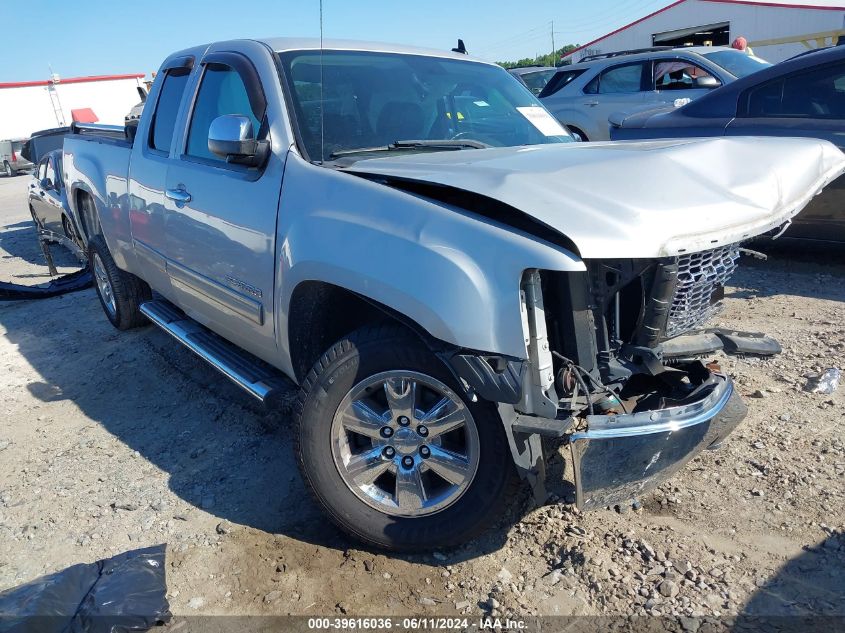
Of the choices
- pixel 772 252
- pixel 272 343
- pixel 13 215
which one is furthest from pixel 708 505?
pixel 13 215

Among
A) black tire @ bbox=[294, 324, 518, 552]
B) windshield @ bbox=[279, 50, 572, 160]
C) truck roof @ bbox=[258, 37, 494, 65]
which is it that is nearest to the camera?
black tire @ bbox=[294, 324, 518, 552]

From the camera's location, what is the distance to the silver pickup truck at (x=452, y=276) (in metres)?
2.30

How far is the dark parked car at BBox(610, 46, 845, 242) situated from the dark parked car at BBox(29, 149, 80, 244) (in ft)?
21.6

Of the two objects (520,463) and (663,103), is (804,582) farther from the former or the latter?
(663,103)

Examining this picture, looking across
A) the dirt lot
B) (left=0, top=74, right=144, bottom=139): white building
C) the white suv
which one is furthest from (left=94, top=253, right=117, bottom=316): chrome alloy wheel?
(left=0, top=74, right=144, bottom=139): white building

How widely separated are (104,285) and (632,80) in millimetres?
7958

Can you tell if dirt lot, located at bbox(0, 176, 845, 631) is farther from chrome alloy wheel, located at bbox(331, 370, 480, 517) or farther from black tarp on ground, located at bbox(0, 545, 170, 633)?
chrome alloy wheel, located at bbox(331, 370, 480, 517)

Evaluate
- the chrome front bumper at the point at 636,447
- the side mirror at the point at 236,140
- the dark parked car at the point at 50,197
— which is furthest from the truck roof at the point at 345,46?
the dark parked car at the point at 50,197

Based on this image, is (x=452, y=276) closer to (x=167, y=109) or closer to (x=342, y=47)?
A: (x=342, y=47)

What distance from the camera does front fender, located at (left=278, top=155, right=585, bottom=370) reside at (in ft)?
7.41

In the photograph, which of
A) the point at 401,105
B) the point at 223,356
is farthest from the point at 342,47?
the point at 223,356

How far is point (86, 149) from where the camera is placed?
5.48 m

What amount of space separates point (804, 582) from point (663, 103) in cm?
835

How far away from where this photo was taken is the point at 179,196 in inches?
150
